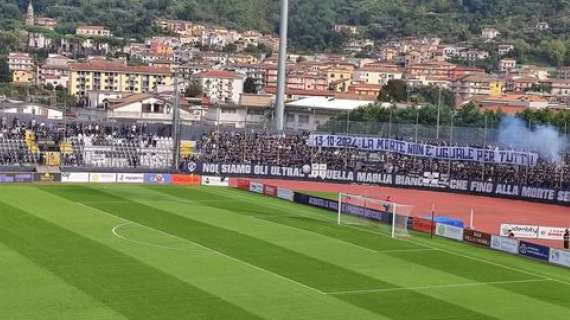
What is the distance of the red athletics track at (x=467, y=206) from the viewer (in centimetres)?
5769

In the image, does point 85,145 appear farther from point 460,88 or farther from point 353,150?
point 460,88

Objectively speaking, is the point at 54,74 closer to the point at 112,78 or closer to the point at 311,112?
the point at 112,78

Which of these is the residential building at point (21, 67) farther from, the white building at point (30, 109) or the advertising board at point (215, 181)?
the advertising board at point (215, 181)

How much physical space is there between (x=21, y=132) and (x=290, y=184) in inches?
793

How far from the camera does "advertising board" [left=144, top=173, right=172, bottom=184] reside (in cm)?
6656

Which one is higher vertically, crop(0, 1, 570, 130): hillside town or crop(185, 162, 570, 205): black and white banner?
crop(0, 1, 570, 130): hillside town

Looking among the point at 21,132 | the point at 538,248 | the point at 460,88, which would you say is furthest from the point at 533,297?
the point at 460,88

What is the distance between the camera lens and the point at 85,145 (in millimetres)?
70375

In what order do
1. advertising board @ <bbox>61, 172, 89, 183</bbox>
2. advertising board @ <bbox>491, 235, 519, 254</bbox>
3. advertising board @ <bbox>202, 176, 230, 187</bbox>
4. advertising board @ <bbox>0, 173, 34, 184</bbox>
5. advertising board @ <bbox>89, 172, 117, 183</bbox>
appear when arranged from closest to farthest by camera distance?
advertising board @ <bbox>491, 235, 519, 254</bbox> < advertising board @ <bbox>0, 173, 34, 184</bbox> < advertising board @ <bbox>61, 172, 89, 183</bbox> < advertising board @ <bbox>89, 172, 117, 183</bbox> < advertising board @ <bbox>202, 176, 230, 187</bbox>

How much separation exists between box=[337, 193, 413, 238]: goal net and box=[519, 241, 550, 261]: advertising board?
6276mm

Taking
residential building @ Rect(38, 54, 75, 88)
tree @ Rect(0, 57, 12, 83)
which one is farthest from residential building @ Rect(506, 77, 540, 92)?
tree @ Rect(0, 57, 12, 83)

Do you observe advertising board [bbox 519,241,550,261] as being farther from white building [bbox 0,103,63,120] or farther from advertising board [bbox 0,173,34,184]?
white building [bbox 0,103,63,120]

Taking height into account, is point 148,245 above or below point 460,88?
below

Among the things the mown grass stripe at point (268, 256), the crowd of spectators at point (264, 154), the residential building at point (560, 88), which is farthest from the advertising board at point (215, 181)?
the residential building at point (560, 88)
